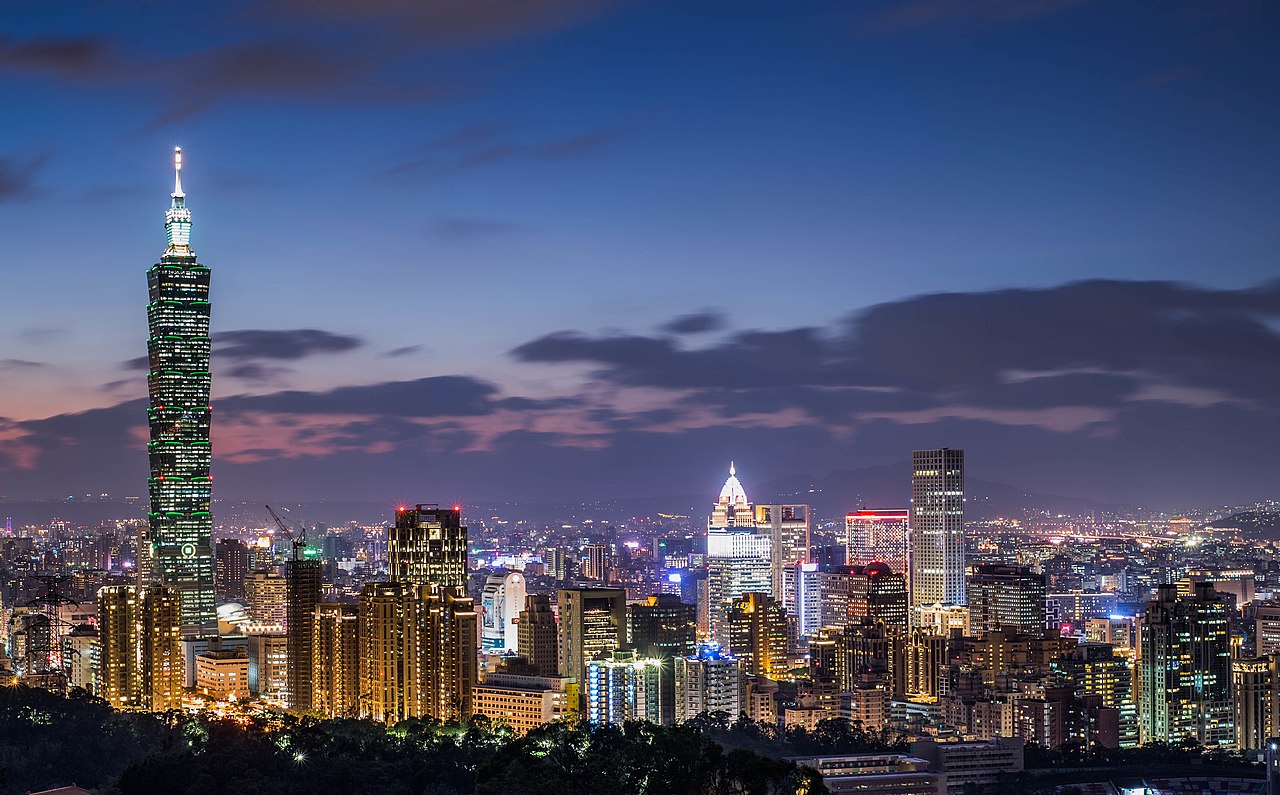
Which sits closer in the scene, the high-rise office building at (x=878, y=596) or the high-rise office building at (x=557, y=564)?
the high-rise office building at (x=878, y=596)

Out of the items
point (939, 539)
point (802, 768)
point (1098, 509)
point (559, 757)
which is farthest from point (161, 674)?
point (1098, 509)

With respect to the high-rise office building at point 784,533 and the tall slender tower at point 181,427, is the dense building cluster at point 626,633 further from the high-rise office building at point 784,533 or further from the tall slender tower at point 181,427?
the high-rise office building at point 784,533

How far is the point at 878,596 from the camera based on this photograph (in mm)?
42844

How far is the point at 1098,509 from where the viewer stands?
66.1m

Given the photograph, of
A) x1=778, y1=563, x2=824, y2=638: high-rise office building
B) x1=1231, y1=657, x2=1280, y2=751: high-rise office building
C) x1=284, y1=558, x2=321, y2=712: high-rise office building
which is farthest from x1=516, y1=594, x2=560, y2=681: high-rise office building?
x1=778, y1=563, x2=824, y2=638: high-rise office building

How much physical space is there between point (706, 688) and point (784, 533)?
27.3 metres

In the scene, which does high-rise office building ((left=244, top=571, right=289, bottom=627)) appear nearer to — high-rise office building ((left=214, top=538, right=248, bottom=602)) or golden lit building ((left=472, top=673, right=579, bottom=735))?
high-rise office building ((left=214, top=538, right=248, bottom=602))

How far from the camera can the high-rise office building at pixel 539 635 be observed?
110 feet

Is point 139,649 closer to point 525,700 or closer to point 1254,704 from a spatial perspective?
point 525,700

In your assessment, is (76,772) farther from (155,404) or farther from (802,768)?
(155,404)

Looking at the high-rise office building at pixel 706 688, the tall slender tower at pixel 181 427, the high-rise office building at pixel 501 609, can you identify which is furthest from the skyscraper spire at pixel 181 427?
the high-rise office building at pixel 706 688

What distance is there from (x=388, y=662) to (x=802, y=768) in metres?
17.3

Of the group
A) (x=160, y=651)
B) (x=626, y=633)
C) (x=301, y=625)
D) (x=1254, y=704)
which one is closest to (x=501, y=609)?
(x=626, y=633)

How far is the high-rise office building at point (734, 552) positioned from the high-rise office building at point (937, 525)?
13.8 feet
